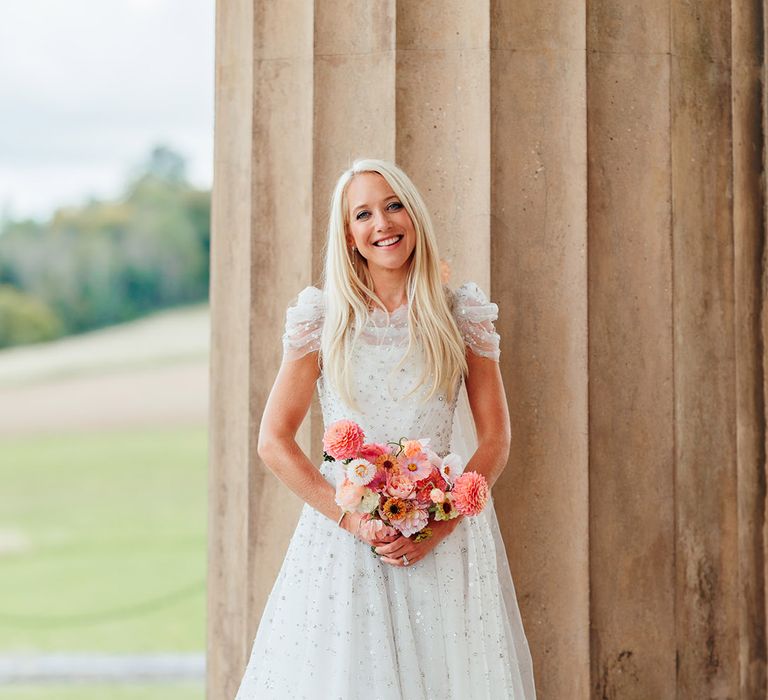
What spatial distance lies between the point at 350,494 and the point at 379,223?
3.00ft

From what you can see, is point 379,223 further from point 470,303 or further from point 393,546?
point 393,546

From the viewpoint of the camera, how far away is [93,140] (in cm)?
1424

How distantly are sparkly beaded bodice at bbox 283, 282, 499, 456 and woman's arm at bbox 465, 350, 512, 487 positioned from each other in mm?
47

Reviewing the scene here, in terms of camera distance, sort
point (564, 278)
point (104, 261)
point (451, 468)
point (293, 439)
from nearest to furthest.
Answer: point (451, 468)
point (293, 439)
point (564, 278)
point (104, 261)

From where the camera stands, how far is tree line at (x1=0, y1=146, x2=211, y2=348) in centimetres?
1249

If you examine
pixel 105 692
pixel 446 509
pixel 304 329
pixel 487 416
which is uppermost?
pixel 304 329

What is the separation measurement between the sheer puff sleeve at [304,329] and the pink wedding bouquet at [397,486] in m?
0.43

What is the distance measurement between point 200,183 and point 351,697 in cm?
1125

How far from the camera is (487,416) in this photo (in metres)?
3.17

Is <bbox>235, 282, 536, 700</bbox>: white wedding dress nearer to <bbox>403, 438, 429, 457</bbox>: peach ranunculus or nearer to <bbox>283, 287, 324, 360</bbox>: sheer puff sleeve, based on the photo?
<bbox>283, 287, 324, 360</bbox>: sheer puff sleeve

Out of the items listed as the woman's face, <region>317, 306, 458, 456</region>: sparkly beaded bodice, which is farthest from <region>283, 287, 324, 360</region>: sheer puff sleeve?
the woman's face

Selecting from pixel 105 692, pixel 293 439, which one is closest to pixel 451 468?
pixel 293 439

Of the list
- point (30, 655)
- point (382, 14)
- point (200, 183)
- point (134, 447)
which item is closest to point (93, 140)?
point (200, 183)

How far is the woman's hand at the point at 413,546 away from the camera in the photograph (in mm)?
2846
